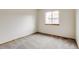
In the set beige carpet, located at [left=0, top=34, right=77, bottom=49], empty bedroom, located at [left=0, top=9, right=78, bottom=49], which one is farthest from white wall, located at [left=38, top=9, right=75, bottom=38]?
beige carpet, located at [left=0, top=34, right=77, bottom=49]

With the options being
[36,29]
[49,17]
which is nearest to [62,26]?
[49,17]

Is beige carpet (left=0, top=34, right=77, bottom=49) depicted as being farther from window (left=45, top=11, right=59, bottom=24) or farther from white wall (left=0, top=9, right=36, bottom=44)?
window (left=45, top=11, right=59, bottom=24)

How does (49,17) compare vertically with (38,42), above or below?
above

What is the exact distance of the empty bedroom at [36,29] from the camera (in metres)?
1.56

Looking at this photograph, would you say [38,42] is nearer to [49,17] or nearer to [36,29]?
[36,29]

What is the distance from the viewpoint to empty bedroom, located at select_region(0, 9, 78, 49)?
156cm

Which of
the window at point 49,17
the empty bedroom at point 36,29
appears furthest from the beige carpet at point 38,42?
the window at point 49,17

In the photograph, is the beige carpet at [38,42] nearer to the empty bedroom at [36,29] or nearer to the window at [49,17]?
the empty bedroom at [36,29]

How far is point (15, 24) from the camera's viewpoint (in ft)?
6.19

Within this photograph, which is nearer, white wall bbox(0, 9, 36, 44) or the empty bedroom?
the empty bedroom

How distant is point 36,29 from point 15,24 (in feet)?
1.99
